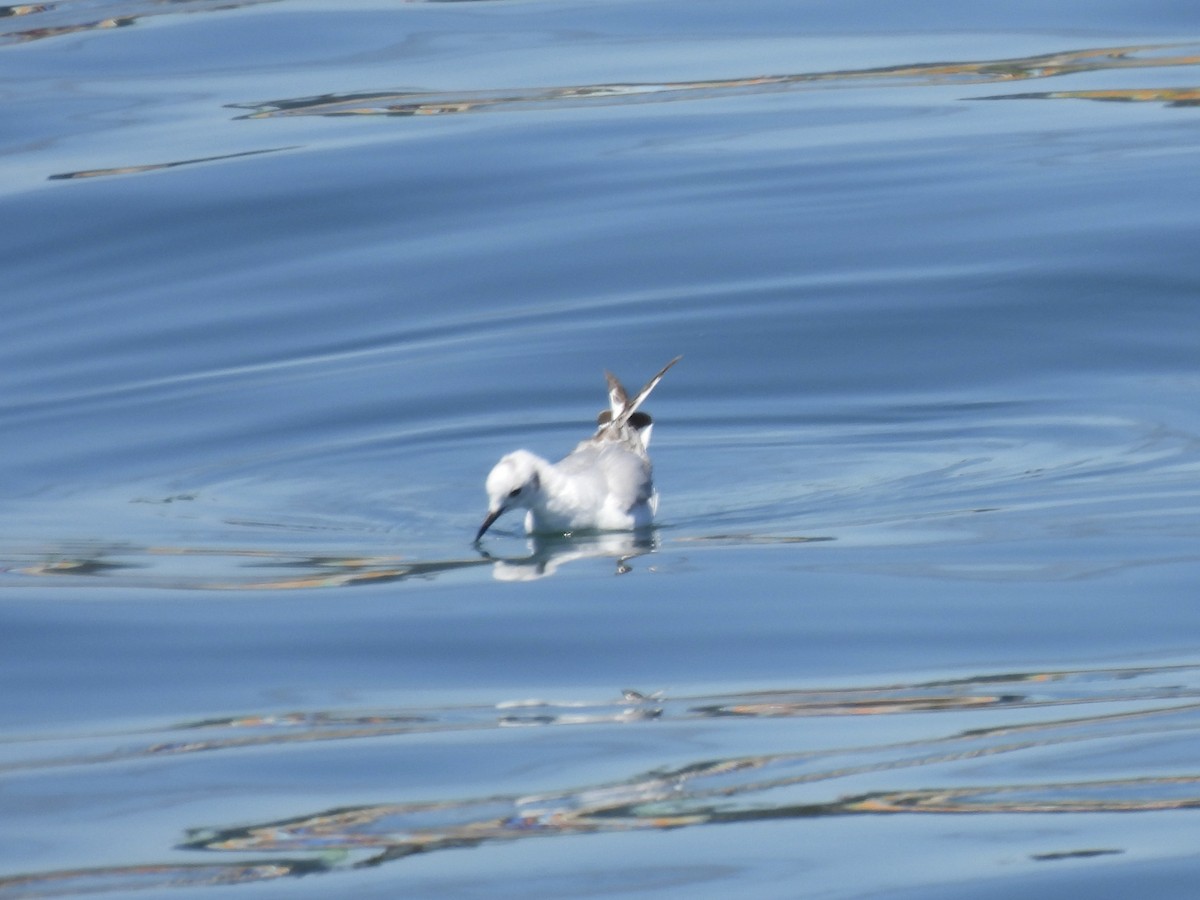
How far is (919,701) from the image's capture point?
620 cm

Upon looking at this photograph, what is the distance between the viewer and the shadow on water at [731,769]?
5.00m

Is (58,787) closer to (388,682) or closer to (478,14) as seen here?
(388,682)

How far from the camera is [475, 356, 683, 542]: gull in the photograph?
8.48m

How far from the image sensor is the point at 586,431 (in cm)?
1080

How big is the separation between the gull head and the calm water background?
224 mm

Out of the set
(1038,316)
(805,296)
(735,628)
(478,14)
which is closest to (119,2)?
(478,14)

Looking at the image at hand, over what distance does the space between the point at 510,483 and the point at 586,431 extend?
2389 mm

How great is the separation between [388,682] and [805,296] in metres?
6.28

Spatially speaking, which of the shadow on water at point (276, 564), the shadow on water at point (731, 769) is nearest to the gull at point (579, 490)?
the shadow on water at point (276, 564)

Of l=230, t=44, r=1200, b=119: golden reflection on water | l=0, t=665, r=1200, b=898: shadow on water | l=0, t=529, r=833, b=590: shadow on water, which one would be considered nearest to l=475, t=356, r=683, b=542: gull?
l=0, t=529, r=833, b=590: shadow on water

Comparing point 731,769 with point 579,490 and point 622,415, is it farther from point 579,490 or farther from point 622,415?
point 622,415

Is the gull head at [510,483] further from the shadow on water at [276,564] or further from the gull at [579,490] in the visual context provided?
the shadow on water at [276,564]

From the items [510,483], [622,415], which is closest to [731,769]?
[510,483]

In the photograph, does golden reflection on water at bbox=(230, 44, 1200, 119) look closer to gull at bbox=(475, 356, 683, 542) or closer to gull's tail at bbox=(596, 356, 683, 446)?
gull's tail at bbox=(596, 356, 683, 446)
